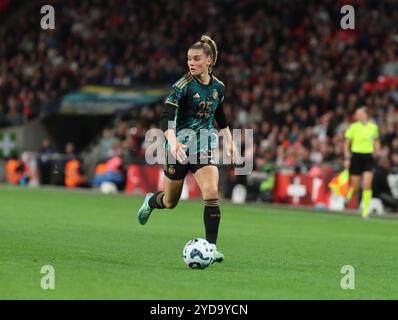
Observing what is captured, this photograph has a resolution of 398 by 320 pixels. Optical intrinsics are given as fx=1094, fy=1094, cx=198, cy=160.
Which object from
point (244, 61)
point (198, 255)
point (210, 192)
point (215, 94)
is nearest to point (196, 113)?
point (215, 94)

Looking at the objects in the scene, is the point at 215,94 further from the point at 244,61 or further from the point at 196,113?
the point at 244,61

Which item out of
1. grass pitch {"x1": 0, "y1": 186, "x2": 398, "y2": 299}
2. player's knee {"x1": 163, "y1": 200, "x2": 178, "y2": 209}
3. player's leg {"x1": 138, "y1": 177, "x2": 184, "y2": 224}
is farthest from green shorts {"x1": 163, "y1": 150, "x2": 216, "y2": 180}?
grass pitch {"x1": 0, "y1": 186, "x2": 398, "y2": 299}

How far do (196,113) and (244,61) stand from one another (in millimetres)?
23129

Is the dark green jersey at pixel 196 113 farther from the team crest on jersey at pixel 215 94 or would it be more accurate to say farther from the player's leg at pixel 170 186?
the player's leg at pixel 170 186

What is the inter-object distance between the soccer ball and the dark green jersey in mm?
1198

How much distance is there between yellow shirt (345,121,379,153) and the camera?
71.1 feet

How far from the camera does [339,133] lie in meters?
28.0

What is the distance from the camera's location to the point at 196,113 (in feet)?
39.7

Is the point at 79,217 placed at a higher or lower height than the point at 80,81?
lower

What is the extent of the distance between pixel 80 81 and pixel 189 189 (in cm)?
1109

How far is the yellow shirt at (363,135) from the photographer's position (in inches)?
853

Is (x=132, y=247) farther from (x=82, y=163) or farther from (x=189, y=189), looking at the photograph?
(x=82, y=163)

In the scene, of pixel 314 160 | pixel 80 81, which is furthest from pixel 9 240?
pixel 80 81

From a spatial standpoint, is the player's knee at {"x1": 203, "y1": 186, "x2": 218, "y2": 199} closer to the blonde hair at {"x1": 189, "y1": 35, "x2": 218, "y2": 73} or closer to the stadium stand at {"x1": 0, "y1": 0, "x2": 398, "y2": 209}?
the blonde hair at {"x1": 189, "y1": 35, "x2": 218, "y2": 73}
